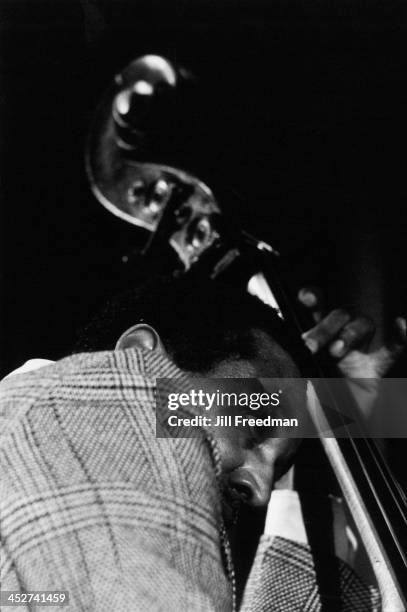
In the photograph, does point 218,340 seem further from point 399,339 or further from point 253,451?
point 399,339

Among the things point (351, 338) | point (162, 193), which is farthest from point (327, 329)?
point (162, 193)

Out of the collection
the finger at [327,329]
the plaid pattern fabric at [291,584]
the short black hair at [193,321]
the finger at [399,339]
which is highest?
the short black hair at [193,321]

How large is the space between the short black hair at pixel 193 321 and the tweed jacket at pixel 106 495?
0.13 meters

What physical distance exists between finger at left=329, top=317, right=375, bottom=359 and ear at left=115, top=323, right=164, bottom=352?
0.82ft

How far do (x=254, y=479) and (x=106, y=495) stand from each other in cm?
19

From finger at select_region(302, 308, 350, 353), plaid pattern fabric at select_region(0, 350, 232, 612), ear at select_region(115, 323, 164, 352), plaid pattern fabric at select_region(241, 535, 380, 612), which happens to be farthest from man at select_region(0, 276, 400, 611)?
finger at select_region(302, 308, 350, 353)

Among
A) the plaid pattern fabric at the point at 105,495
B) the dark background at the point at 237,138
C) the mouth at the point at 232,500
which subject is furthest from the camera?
the dark background at the point at 237,138

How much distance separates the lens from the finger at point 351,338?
727 millimetres

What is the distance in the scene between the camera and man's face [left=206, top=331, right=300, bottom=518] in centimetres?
52

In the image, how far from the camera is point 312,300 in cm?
75

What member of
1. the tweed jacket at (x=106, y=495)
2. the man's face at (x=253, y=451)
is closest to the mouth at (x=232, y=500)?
the man's face at (x=253, y=451)

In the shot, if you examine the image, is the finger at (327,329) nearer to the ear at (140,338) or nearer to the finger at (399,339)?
the finger at (399,339)

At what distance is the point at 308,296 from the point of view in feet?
2.47

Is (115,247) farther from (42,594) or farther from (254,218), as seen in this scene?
(42,594)
